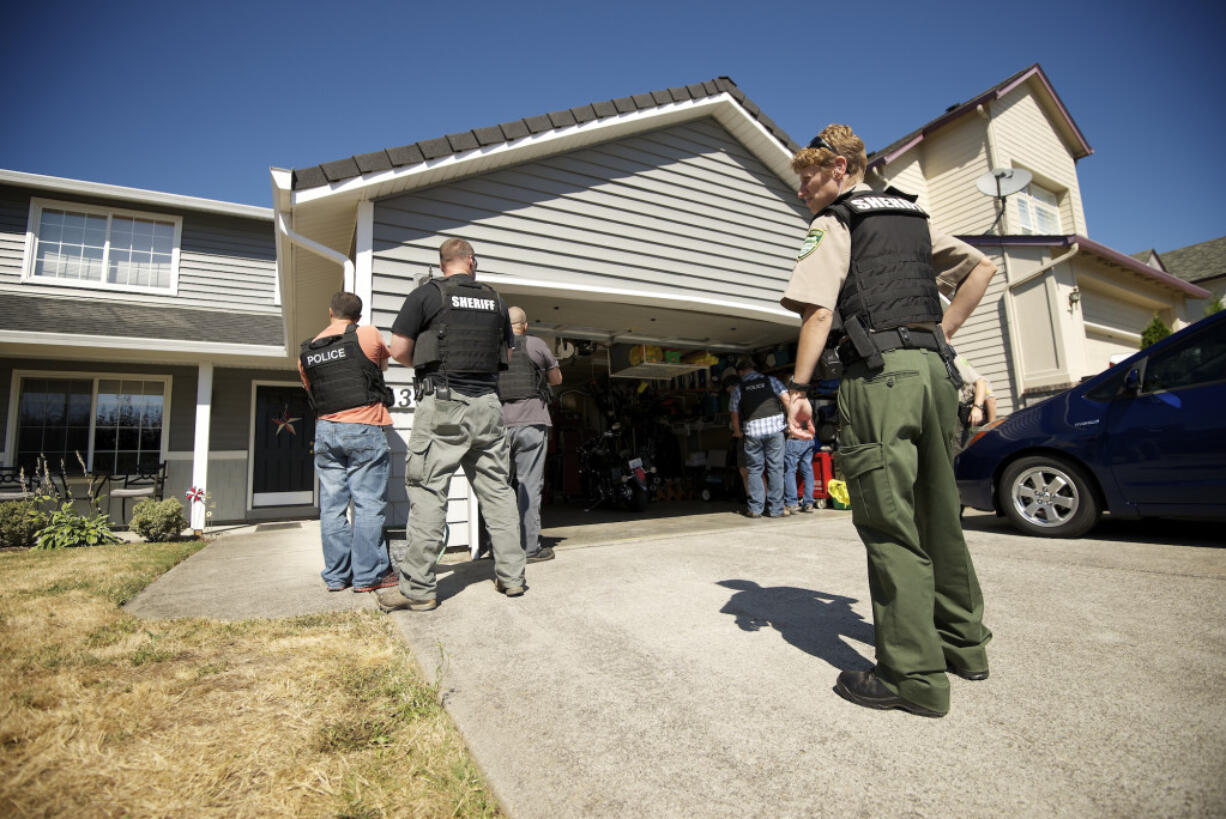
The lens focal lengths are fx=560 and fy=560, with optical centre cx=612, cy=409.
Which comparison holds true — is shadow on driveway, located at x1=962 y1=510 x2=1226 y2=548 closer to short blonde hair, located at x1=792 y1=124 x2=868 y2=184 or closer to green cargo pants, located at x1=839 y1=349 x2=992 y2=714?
green cargo pants, located at x1=839 y1=349 x2=992 y2=714

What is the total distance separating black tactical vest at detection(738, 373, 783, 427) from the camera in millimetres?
6820

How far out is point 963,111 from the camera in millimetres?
12500

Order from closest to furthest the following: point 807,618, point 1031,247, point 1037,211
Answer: point 807,618 → point 1031,247 → point 1037,211

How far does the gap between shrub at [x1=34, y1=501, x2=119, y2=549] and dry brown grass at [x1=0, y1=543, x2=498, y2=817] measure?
16.5ft

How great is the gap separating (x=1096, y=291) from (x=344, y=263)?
14.0 meters

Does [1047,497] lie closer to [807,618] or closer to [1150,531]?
[1150,531]

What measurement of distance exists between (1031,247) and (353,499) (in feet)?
38.0

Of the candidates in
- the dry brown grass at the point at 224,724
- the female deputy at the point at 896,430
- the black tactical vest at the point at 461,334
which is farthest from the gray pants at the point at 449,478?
the female deputy at the point at 896,430

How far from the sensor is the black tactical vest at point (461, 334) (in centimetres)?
319

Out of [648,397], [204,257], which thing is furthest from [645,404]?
[204,257]

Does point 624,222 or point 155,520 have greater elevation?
point 624,222

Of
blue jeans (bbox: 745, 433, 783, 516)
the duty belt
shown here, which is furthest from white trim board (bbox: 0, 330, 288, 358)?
the duty belt

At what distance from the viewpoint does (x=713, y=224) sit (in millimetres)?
6934

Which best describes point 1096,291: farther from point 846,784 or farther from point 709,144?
point 846,784
